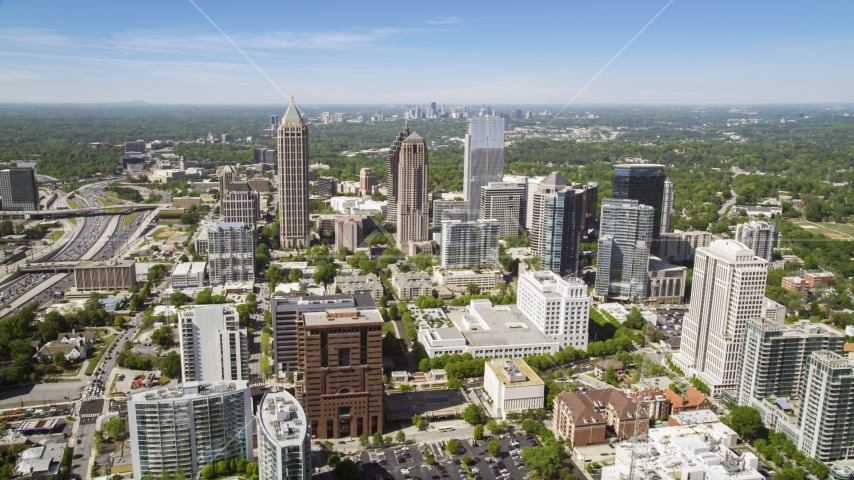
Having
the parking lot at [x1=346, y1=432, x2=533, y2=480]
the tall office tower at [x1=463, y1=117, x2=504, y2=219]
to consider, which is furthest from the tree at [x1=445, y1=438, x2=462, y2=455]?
the tall office tower at [x1=463, y1=117, x2=504, y2=219]

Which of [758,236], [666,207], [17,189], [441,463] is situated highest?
[666,207]

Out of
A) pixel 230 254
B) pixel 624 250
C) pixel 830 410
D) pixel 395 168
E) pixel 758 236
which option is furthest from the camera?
pixel 395 168

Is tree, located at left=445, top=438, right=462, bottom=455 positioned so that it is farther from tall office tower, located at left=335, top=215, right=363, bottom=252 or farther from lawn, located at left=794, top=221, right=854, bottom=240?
lawn, located at left=794, top=221, right=854, bottom=240

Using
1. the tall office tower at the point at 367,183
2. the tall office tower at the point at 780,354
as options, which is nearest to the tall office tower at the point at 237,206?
the tall office tower at the point at 367,183

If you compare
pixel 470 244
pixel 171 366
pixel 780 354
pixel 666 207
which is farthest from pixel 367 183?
pixel 780 354

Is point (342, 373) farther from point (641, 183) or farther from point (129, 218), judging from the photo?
point (129, 218)

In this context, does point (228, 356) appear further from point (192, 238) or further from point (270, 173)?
point (270, 173)

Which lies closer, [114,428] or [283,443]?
[283,443]
